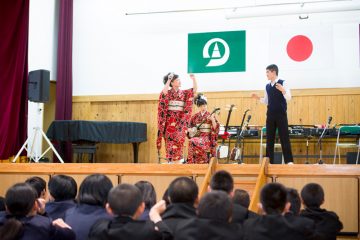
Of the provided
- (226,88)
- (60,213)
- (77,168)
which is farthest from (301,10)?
(60,213)

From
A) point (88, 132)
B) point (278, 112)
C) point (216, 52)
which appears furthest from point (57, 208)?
point (216, 52)

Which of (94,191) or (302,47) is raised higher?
(302,47)

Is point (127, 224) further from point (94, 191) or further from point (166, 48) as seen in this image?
point (166, 48)

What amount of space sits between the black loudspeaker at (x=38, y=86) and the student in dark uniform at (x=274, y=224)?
561cm

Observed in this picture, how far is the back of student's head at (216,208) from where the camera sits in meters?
2.33

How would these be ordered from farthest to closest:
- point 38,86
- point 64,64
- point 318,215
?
1. point 64,64
2. point 38,86
3. point 318,215

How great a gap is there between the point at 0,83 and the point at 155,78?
333 centimetres

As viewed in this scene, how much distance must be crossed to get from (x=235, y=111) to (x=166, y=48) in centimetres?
211

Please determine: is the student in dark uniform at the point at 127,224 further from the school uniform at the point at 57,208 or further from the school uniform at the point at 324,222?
the school uniform at the point at 324,222

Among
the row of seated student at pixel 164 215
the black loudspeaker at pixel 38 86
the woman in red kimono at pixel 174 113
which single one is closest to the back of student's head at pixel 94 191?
the row of seated student at pixel 164 215

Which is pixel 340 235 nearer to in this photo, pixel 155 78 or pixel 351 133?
pixel 351 133

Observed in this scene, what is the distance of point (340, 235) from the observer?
4.58 meters

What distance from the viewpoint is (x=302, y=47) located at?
30.4ft

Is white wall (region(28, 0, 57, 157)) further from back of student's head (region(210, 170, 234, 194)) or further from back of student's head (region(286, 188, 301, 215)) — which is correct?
back of student's head (region(286, 188, 301, 215))
